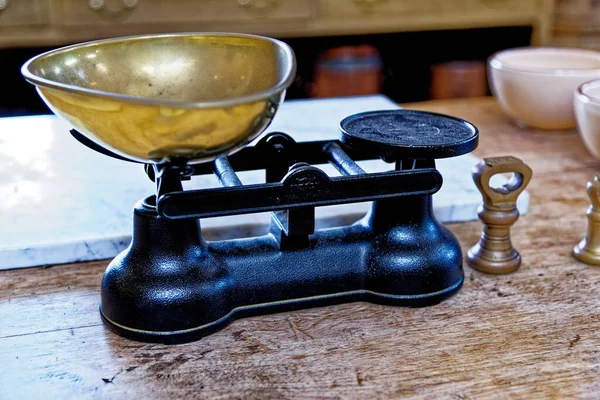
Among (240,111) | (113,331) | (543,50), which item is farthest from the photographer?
(543,50)

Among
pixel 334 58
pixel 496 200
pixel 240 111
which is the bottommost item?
pixel 334 58

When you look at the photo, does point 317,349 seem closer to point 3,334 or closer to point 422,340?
point 422,340

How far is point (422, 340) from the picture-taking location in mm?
623

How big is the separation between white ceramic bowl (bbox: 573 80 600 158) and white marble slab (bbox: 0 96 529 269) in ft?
0.44

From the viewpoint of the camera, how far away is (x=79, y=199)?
874 millimetres

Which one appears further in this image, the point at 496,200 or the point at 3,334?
the point at 496,200

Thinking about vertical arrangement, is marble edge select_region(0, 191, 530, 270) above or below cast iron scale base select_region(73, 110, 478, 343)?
below

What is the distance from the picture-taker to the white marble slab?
765 mm

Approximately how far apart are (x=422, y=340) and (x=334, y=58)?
193cm

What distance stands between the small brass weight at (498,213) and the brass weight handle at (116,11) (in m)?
1.72

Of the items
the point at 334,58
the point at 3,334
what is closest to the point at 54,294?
the point at 3,334

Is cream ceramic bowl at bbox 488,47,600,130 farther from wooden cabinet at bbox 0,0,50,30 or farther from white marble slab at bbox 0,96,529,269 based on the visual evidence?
wooden cabinet at bbox 0,0,50,30

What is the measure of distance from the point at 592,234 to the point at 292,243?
342 millimetres

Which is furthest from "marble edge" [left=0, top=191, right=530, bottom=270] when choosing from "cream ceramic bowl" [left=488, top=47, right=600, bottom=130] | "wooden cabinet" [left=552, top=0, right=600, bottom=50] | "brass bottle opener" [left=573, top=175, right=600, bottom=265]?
"wooden cabinet" [left=552, top=0, right=600, bottom=50]
